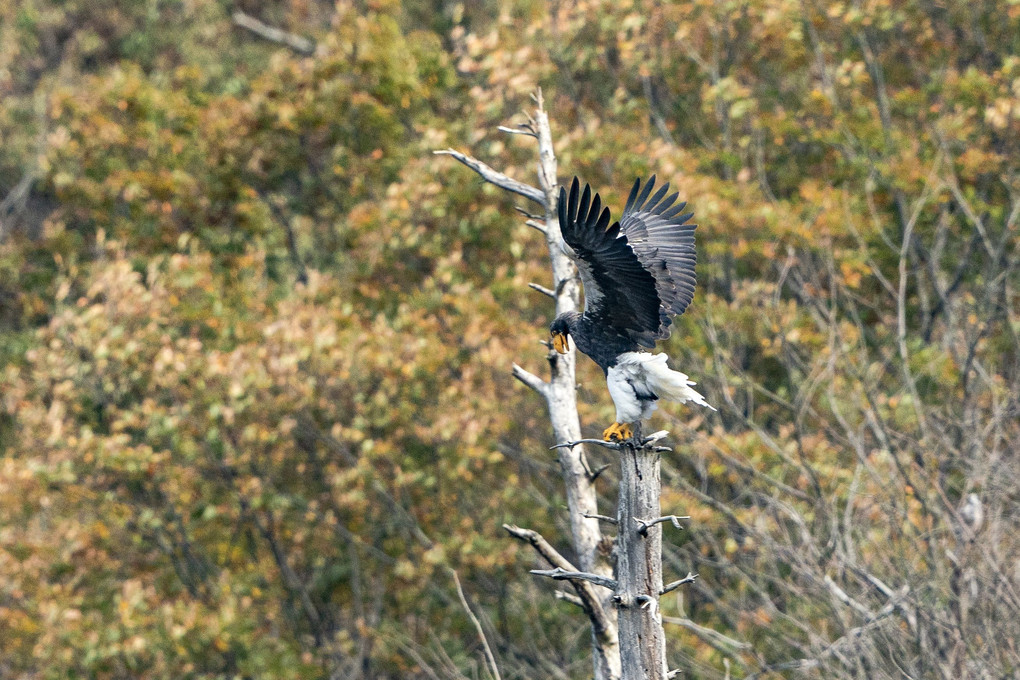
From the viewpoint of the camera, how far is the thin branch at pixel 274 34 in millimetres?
18844

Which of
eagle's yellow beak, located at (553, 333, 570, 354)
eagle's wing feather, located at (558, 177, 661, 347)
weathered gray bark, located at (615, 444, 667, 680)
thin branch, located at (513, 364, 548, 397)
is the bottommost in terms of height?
weathered gray bark, located at (615, 444, 667, 680)

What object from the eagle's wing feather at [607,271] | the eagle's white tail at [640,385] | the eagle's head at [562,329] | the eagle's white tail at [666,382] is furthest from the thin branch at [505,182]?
the eagle's white tail at [666,382]

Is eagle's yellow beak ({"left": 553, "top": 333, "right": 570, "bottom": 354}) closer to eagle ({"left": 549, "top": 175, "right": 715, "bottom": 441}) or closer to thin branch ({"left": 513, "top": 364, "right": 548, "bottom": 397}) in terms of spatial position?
eagle ({"left": 549, "top": 175, "right": 715, "bottom": 441})

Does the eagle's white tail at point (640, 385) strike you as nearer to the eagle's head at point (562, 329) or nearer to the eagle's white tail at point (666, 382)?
the eagle's white tail at point (666, 382)

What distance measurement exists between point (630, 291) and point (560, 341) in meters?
0.74

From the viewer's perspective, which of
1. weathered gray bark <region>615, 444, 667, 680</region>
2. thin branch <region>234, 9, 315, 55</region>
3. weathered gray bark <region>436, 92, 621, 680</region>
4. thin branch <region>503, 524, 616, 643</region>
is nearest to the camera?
weathered gray bark <region>615, 444, 667, 680</region>

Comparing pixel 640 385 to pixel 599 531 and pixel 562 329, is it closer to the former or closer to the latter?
pixel 562 329

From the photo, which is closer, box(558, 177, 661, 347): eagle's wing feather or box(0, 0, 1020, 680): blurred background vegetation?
box(558, 177, 661, 347): eagle's wing feather

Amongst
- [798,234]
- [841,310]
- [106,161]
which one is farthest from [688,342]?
[106,161]

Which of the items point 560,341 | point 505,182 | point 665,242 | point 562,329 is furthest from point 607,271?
point 505,182

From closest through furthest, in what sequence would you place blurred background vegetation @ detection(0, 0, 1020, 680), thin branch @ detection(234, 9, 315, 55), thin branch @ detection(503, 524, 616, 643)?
1. thin branch @ detection(503, 524, 616, 643)
2. blurred background vegetation @ detection(0, 0, 1020, 680)
3. thin branch @ detection(234, 9, 315, 55)

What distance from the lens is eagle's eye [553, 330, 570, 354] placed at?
223 inches

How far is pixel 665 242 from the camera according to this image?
5.85m

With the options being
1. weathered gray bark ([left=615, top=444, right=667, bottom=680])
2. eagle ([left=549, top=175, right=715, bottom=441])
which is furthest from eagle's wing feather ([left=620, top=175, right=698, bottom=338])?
weathered gray bark ([left=615, top=444, right=667, bottom=680])
